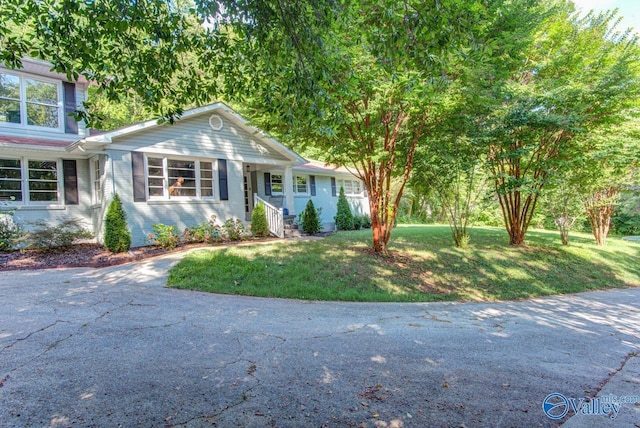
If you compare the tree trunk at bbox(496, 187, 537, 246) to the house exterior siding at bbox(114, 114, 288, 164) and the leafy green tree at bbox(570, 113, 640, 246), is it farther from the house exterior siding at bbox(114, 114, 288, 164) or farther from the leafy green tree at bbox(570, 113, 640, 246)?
the house exterior siding at bbox(114, 114, 288, 164)

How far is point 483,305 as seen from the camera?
6.54m

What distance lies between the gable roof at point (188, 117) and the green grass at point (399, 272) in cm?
354

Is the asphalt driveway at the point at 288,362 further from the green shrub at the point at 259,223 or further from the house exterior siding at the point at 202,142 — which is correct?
the green shrub at the point at 259,223

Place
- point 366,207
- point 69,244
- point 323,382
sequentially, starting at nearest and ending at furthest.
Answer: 1. point 323,382
2. point 69,244
3. point 366,207

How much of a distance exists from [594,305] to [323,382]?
21.9 ft

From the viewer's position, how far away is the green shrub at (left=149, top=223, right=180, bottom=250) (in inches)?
393

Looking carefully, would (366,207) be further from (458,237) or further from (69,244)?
(69,244)

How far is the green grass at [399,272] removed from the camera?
6.67 metres

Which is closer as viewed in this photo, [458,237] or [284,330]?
[284,330]

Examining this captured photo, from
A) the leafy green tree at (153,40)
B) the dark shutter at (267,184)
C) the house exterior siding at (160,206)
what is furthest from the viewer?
the dark shutter at (267,184)

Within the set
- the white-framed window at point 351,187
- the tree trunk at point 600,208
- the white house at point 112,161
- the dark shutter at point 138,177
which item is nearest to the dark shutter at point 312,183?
the white-framed window at point 351,187

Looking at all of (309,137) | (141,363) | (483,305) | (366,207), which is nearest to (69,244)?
(309,137)

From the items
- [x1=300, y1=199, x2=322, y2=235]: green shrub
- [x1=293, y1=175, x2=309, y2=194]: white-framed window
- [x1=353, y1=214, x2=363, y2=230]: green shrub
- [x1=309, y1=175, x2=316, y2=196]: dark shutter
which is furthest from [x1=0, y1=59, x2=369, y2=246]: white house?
[x1=353, y1=214, x2=363, y2=230]: green shrub

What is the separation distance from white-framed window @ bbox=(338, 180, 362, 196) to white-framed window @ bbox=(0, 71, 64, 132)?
13.3 m
